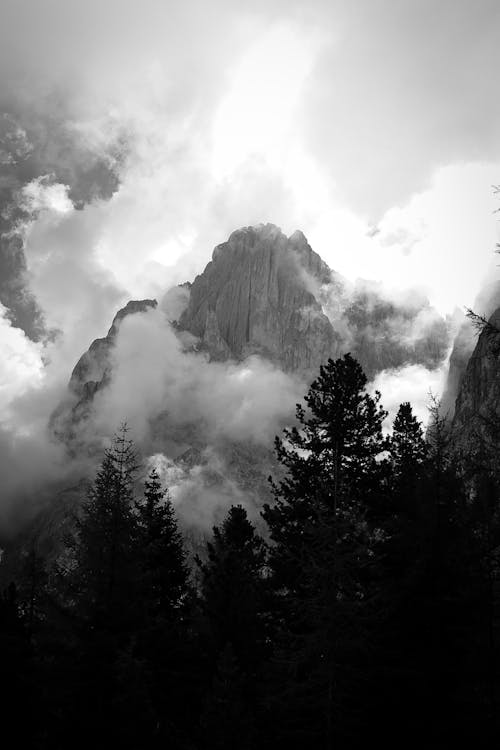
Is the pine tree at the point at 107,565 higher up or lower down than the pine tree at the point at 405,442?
lower down

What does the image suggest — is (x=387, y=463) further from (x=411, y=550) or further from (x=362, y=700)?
(x=362, y=700)

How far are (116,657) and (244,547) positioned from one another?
16934 mm

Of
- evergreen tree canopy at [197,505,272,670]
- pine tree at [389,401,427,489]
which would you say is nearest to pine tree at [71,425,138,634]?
evergreen tree canopy at [197,505,272,670]

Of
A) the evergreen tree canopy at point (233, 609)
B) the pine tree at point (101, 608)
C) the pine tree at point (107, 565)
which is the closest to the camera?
the pine tree at point (101, 608)

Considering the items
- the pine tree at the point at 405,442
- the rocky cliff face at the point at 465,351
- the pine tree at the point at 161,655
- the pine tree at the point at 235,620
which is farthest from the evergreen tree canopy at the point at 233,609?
the rocky cliff face at the point at 465,351

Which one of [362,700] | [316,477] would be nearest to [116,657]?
[362,700]

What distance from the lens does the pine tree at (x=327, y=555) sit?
1524 cm

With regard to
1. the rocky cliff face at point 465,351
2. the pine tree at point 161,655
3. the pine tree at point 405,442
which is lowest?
the pine tree at point 161,655

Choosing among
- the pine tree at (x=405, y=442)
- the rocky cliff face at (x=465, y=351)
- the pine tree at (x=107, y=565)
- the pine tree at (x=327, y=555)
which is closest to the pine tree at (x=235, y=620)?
the pine tree at (x=327, y=555)

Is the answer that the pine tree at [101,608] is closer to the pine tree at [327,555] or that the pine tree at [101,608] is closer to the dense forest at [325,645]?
the dense forest at [325,645]

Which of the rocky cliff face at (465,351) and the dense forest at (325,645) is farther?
the rocky cliff face at (465,351)

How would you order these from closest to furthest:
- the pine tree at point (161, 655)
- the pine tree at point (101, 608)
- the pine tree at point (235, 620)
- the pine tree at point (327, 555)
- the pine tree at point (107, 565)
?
the pine tree at point (101, 608), the pine tree at point (327, 555), the pine tree at point (161, 655), the pine tree at point (107, 565), the pine tree at point (235, 620)

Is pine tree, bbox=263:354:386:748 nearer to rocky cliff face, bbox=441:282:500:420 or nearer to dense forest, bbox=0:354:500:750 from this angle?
dense forest, bbox=0:354:500:750

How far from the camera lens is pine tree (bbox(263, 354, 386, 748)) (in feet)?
50.0
